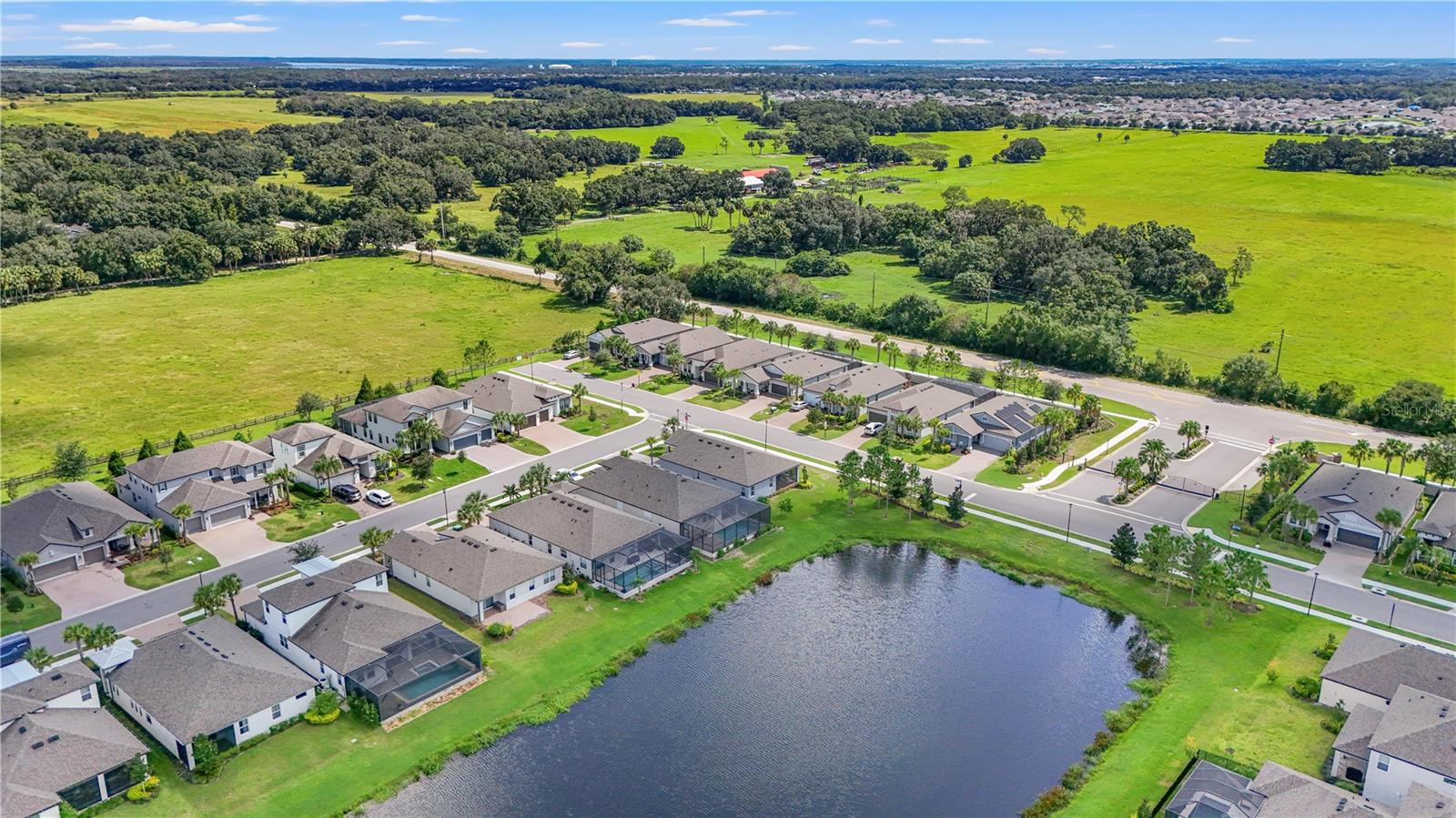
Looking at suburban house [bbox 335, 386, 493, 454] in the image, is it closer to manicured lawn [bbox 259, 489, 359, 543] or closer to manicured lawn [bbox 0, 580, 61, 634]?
manicured lawn [bbox 259, 489, 359, 543]

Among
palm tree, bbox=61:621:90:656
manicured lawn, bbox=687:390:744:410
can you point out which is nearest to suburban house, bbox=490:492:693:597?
palm tree, bbox=61:621:90:656

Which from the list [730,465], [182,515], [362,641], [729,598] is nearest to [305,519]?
[182,515]

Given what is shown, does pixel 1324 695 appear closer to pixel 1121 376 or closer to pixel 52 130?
pixel 1121 376

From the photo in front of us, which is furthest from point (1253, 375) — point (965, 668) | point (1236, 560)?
point (965, 668)

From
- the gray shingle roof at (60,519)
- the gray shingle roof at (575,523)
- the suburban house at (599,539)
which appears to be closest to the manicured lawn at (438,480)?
the suburban house at (599,539)

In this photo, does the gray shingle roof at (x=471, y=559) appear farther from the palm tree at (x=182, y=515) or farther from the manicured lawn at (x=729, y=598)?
the palm tree at (x=182, y=515)

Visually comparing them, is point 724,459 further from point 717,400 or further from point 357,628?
point 357,628
